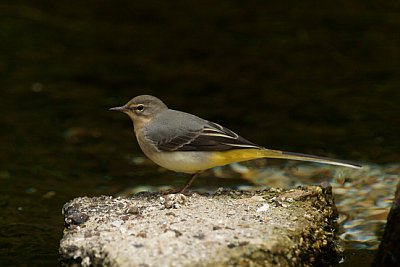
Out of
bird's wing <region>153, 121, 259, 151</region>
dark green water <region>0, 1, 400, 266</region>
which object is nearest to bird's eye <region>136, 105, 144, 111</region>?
bird's wing <region>153, 121, 259, 151</region>

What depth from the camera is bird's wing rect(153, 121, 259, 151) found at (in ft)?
24.0

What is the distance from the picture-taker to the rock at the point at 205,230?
5.84m

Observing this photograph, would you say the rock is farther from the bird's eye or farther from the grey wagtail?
the bird's eye

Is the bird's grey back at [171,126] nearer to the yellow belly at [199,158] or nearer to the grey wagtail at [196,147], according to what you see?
the grey wagtail at [196,147]

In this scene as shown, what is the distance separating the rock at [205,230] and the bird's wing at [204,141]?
0.45 metres

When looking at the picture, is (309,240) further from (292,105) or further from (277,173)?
(292,105)

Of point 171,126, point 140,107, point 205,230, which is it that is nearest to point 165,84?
point 140,107

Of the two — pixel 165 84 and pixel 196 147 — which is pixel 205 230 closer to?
pixel 196 147

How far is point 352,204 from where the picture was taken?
893 cm

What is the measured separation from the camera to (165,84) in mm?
13156

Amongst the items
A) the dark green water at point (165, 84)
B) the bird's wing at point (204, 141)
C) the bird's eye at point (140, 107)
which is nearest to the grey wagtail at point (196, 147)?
the bird's wing at point (204, 141)

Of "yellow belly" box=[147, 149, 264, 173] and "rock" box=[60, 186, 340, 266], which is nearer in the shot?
"rock" box=[60, 186, 340, 266]

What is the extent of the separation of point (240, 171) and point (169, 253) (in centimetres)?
461

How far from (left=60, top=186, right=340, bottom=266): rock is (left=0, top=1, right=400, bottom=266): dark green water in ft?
3.61
